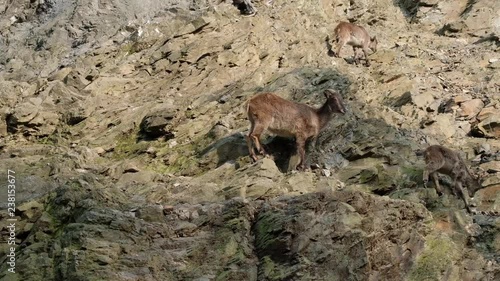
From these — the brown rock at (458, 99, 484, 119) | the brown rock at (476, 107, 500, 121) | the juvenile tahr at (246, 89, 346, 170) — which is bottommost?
the brown rock at (458, 99, 484, 119)

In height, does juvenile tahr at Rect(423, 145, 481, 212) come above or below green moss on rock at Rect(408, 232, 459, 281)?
below

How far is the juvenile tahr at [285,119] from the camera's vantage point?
1442 centimetres

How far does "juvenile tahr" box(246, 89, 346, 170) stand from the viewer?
1442cm

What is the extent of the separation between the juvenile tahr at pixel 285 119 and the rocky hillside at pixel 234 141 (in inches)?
15.7

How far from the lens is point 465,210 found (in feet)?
44.1

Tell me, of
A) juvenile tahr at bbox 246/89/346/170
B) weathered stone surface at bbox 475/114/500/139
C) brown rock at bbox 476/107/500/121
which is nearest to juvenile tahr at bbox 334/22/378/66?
brown rock at bbox 476/107/500/121

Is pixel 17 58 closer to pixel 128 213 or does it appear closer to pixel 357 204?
pixel 128 213

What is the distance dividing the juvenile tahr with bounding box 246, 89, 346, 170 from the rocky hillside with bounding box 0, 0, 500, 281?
0.40 metres

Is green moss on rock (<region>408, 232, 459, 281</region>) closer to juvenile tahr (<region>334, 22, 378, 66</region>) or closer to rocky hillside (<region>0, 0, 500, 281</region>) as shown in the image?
rocky hillside (<region>0, 0, 500, 281</region>)

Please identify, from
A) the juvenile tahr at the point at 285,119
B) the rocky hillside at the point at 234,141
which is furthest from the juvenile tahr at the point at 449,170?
the juvenile tahr at the point at 285,119

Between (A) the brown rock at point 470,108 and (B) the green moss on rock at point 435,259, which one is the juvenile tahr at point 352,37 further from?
(B) the green moss on rock at point 435,259

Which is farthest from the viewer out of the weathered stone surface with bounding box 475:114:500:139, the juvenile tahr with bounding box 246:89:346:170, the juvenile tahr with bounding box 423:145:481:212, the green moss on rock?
the weathered stone surface with bounding box 475:114:500:139

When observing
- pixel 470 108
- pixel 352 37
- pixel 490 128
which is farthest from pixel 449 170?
pixel 352 37

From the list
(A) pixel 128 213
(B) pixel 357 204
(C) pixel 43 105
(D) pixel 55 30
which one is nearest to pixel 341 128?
(B) pixel 357 204
